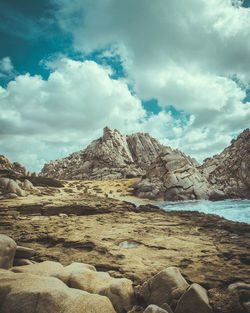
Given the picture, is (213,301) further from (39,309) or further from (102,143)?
(102,143)

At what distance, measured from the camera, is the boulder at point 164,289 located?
3253 mm

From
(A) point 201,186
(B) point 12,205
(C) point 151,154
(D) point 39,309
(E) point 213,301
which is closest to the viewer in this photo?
(D) point 39,309

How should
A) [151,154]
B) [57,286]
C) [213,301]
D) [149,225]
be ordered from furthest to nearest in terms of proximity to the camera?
[151,154], [149,225], [213,301], [57,286]

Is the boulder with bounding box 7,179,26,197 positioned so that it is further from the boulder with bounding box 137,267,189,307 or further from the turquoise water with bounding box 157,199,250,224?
the boulder with bounding box 137,267,189,307

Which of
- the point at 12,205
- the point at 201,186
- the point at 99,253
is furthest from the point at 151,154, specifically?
the point at 99,253

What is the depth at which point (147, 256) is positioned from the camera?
5.32m

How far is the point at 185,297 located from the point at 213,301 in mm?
637

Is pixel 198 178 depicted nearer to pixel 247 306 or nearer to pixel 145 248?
pixel 145 248

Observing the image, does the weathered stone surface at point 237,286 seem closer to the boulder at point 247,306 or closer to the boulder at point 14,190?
the boulder at point 247,306

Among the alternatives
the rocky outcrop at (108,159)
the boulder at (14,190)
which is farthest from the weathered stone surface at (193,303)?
the rocky outcrop at (108,159)

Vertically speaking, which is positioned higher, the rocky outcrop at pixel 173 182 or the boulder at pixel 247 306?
the rocky outcrop at pixel 173 182

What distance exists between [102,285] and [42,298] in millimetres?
1279

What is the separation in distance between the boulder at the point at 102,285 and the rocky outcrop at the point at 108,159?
150ft

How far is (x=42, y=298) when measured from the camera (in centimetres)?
260
